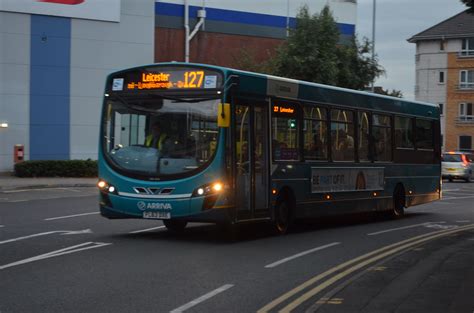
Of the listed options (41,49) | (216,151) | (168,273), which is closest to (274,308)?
(168,273)

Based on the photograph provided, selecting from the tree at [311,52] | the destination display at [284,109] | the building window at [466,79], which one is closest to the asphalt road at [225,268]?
the destination display at [284,109]

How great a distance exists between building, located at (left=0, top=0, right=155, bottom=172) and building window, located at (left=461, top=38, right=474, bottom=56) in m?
42.7

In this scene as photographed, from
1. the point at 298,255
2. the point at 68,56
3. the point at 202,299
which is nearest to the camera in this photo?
the point at 202,299

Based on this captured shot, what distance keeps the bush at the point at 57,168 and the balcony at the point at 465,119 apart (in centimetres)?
4626

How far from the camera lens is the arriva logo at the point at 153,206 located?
12.3 metres

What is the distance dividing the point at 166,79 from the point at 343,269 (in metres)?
4.66

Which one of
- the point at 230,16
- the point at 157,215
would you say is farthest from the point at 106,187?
the point at 230,16

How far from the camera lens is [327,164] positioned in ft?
51.6

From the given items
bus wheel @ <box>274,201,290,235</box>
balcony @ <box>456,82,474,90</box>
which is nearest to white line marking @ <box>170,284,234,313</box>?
bus wheel @ <box>274,201,290,235</box>

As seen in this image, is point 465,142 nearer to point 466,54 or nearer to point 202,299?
point 466,54

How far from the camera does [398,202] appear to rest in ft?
64.6

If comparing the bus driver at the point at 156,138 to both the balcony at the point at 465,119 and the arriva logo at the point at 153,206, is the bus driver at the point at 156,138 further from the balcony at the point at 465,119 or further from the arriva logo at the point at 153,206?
the balcony at the point at 465,119

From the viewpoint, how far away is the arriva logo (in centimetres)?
1234

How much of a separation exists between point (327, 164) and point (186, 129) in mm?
4313
